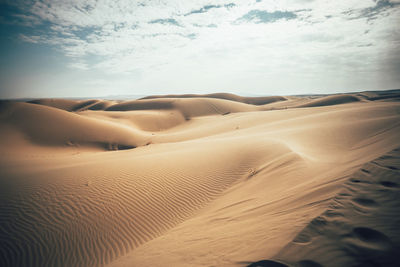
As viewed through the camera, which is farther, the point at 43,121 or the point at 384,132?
the point at 43,121

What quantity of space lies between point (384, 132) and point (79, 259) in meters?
10.5

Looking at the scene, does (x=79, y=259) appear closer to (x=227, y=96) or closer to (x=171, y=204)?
(x=171, y=204)

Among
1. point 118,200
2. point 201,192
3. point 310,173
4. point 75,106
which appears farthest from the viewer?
point 75,106

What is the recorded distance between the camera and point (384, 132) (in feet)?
22.5

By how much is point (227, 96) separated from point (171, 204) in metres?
74.9

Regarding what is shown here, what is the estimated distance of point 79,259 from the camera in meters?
3.97

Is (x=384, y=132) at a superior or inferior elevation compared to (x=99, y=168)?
superior

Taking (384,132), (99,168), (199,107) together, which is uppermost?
(199,107)

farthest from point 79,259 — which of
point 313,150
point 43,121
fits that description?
point 43,121

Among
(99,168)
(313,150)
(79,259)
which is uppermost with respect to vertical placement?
(313,150)

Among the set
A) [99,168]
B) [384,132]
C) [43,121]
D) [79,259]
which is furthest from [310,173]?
[43,121]

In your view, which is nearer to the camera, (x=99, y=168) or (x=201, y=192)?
(x=201, y=192)

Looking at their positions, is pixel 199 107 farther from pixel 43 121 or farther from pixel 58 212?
pixel 58 212

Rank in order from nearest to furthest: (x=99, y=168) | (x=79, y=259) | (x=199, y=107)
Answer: (x=79, y=259) < (x=99, y=168) < (x=199, y=107)
